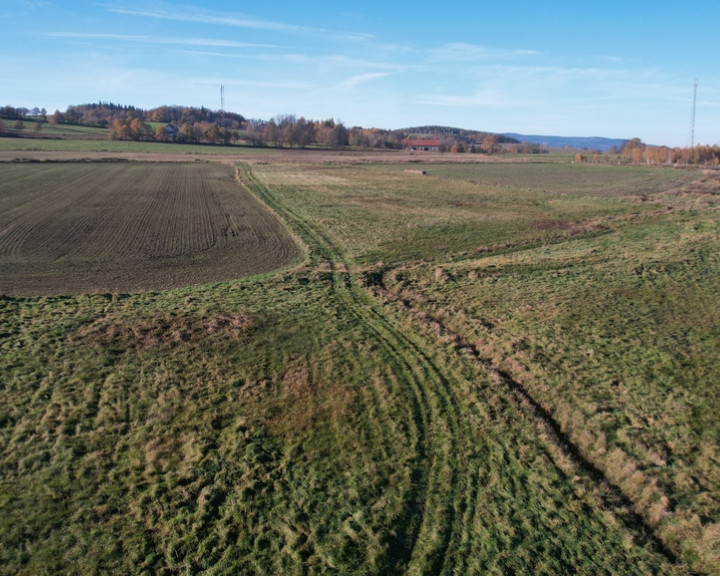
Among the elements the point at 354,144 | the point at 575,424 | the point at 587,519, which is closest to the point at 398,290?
the point at 575,424

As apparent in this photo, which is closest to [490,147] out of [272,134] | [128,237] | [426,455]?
[272,134]

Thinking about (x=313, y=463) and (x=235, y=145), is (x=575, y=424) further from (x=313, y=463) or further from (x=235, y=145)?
(x=235, y=145)

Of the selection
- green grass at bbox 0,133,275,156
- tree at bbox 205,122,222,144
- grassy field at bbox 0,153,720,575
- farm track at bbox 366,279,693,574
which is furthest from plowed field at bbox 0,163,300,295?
tree at bbox 205,122,222,144

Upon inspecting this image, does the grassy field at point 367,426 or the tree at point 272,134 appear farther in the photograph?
the tree at point 272,134

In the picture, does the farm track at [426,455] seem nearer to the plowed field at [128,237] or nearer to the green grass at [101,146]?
the plowed field at [128,237]

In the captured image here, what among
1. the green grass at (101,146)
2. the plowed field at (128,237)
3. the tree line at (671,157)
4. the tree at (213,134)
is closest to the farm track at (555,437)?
the plowed field at (128,237)

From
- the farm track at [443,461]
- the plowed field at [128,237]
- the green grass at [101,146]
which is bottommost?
the farm track at [443,461]

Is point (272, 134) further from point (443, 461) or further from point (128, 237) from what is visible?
point (443, 461)

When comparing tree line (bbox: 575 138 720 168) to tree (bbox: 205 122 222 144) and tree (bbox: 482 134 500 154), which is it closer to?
tree (bbox: 482 134 500 154)
